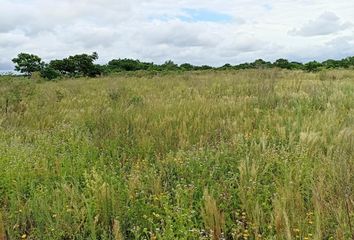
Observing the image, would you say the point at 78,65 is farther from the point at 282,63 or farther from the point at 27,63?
the point at 282,63

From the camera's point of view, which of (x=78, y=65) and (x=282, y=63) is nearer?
(x=282, y=63)

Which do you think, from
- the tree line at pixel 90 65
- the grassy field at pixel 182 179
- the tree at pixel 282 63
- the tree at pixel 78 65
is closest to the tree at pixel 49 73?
the tree line at pixel 90 65

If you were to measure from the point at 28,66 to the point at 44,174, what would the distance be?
110ft

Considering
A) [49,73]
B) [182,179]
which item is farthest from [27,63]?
[182,179]

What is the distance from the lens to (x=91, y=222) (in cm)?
282

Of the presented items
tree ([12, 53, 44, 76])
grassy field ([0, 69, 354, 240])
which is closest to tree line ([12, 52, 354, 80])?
tree ([12, 53, 44, 76])

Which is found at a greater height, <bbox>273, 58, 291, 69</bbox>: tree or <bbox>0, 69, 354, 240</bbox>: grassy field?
<bbox>273, 58, 291, 69</bbox>: tree

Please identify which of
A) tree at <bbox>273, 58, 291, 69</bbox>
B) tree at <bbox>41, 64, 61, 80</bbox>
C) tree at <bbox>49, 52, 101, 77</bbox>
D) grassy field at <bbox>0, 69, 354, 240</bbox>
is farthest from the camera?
tree at <bbox>49, 52, 101, 77</bbox>

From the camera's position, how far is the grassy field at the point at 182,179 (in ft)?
8.91

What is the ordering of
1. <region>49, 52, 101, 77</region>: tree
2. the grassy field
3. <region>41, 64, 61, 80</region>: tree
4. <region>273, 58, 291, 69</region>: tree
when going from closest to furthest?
the grassy field < <region>41, 64, 61, 80</region>: tree < <region>273, 58, 291, 69</region>: tree < <region>49, 52, 101, 77</region>: tree

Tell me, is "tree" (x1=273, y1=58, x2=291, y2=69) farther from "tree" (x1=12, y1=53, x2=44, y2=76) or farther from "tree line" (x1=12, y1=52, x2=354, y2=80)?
"tree" (x1=12, y1=53, x2=44, y2=76)

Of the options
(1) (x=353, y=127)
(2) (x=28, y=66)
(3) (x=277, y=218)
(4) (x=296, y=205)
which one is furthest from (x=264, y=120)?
(2) (x=28, y=66)

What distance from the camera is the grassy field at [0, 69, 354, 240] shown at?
8.91 ft

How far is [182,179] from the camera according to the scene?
10.8 feet
